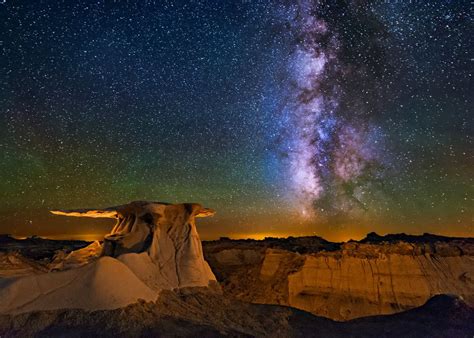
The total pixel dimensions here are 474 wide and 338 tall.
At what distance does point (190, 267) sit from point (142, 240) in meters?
1.94

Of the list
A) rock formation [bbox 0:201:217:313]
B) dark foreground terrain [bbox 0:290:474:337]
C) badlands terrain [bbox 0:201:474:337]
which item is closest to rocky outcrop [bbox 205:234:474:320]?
badlands terrain [bbox 0:201:474:337]

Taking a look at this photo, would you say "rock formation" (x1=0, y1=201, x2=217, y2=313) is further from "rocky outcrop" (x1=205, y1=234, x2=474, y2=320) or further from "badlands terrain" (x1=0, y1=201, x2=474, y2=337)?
"rocky outcrop" (x1=205, y1=234, x2=474, y2=320)

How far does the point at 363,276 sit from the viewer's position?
1170 inches

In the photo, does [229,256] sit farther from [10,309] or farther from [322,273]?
[10,309]

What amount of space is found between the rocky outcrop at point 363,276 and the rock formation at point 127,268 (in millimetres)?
13816


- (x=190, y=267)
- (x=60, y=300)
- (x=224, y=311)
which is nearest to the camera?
(x=60, y=300)

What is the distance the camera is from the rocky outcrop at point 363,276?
28.9m

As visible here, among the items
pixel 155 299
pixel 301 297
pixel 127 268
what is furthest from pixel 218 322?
pixel 301 297

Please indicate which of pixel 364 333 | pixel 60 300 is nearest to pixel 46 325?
pixel 60 300

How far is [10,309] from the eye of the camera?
9195 mm

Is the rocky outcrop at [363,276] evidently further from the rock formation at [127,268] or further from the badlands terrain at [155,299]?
the rock formation at [127,268]

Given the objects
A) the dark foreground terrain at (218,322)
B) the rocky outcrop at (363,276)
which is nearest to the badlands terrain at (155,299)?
the dark foreground terrain at (218,322)

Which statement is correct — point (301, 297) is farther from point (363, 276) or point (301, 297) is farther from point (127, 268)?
point (127, 268)

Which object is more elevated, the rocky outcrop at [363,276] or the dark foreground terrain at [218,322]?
the rocky outcrop at [363,276]
